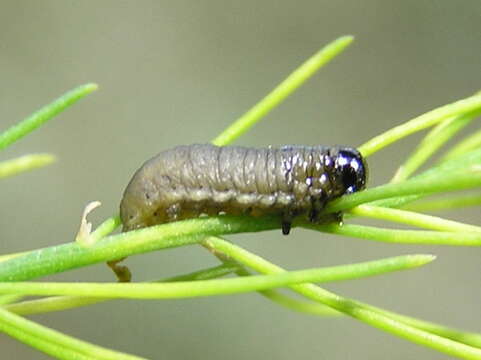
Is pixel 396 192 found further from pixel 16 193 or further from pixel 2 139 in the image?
pixel 16 193

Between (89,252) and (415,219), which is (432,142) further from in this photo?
(89,252)

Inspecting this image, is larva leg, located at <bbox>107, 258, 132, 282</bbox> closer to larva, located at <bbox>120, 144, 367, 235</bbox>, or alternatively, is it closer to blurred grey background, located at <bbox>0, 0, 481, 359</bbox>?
larva, located at <bbox>120, 144, 367, 235</bbox>

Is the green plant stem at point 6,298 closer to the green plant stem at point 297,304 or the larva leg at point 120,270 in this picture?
the larva leg at point 120,270

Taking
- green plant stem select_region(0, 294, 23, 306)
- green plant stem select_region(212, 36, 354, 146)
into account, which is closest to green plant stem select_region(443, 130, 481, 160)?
green plant stem select_region(212, 36, 354, 146)

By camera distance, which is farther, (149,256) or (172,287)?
(149,256)

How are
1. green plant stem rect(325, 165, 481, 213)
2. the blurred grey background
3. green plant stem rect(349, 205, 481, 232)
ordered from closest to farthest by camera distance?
green plant stem rect(325, 165, 481, 213)
green plant stem rect(349, 205, 481, 232)
the blurred grey background

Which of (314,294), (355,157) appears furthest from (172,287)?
(355,157)

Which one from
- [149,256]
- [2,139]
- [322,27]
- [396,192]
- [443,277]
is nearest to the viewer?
[396,192]
